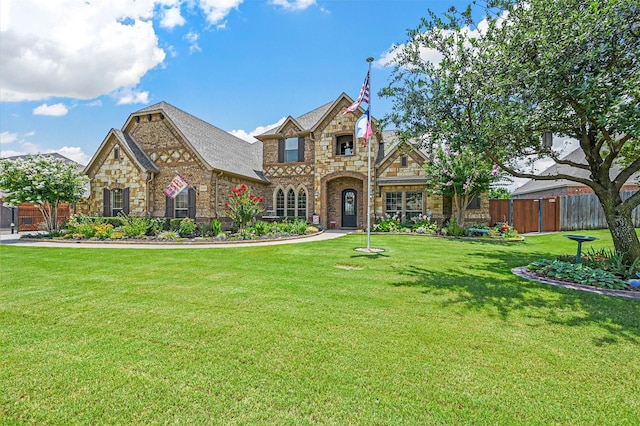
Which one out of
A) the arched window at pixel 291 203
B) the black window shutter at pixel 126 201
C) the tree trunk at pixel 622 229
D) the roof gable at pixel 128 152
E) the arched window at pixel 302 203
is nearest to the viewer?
the tree trunk at pixel 622 229

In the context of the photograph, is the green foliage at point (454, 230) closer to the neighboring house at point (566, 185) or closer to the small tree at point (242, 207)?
the neighboring house at point (566, 185)

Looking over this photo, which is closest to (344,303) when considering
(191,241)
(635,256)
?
(635,256)

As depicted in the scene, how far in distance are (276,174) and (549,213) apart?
17093 mm

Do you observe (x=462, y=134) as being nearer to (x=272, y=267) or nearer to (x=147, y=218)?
(x=272, y=267)

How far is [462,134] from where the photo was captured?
7.23 m

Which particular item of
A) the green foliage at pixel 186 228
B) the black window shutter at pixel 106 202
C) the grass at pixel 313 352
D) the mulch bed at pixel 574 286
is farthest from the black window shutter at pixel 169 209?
the mulch bed at pixel 574 286

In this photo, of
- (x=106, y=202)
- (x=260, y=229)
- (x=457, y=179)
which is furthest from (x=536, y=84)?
(x=106, y=202)

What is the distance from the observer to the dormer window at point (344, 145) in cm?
1920

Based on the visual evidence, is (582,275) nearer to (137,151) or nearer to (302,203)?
(302,203)

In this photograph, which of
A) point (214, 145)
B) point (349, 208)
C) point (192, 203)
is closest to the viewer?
point (192, 203)

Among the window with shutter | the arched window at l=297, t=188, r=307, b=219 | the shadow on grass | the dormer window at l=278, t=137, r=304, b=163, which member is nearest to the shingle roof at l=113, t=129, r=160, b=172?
the window with shutter

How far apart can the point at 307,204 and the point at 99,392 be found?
17.5 metres

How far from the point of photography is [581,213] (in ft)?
59.1

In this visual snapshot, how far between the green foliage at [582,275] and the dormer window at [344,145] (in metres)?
13.4
